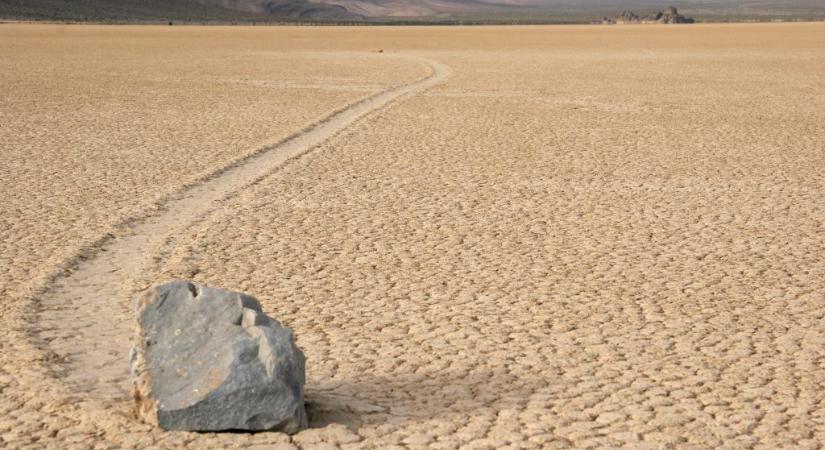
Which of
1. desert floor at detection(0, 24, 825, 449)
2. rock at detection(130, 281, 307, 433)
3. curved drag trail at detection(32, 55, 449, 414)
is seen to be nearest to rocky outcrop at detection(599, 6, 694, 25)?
desert floor at detection(0, 24, 825, 449)

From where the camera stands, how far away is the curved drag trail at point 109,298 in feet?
13.5

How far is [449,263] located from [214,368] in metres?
2.52

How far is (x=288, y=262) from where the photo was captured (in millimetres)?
5848

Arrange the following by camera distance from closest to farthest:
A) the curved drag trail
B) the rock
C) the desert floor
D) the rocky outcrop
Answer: the rock → the desert floor → the curved drag trail → the rocky outcrop

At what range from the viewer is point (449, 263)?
5844mm

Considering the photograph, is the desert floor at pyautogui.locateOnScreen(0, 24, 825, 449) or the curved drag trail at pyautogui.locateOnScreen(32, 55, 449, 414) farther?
the curved drag trail at pyautogui.locateOnScreen(32, 55, 449, 414)

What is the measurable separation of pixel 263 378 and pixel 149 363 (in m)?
0.36

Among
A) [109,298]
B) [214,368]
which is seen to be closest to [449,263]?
[109,298]

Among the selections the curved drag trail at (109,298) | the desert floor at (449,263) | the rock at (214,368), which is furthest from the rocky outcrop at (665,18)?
the rock at (214,368)

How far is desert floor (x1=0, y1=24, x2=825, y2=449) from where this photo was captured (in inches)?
150

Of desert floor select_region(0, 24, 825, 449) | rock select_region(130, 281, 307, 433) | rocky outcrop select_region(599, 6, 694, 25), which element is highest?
rock select_region(130, 281, 307, 433)

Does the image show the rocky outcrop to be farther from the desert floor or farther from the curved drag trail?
the curved drag trail

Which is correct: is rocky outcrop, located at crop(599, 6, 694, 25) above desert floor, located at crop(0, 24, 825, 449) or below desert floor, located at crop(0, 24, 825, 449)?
below

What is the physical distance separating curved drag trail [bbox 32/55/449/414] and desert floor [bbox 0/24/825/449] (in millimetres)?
17
